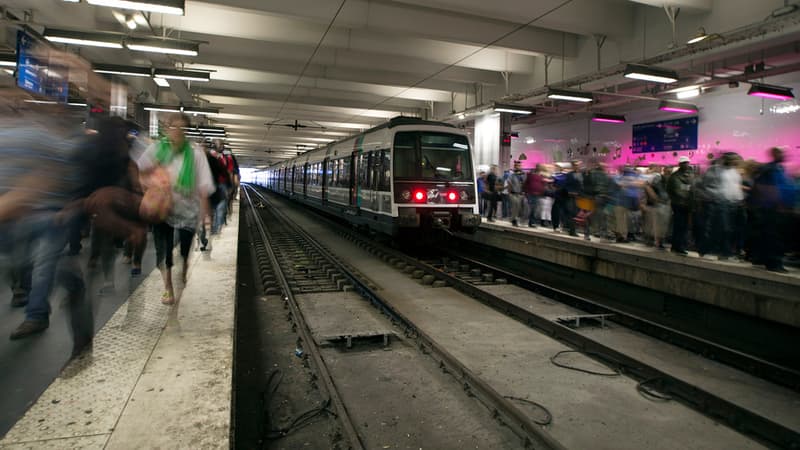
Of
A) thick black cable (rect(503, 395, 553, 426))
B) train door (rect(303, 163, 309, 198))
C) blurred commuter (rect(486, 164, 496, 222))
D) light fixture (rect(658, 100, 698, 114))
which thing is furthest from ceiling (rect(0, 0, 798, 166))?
thick black cable (rect(503, 395, 553, 426))

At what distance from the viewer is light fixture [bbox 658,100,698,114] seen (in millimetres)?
15221

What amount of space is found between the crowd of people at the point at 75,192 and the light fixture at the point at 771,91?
13545 millimetres

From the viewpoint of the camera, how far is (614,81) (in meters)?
14.1

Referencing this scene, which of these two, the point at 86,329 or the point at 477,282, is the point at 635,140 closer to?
the point at 477,282

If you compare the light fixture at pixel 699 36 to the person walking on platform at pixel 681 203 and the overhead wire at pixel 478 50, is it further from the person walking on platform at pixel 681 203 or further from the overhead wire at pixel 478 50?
the overhead wire at pixel 478 50

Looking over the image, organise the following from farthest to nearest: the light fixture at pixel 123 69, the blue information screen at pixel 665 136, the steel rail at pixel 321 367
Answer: the blue information screen at pixel 665 136, the light fixture at pixel 123 69, the steel rail at pixel 321 367

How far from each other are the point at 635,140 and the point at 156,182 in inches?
700

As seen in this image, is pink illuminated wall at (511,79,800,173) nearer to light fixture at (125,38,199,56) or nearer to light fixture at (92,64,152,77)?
light fixture at (125,38,199,56)

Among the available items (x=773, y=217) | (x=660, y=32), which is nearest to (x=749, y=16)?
A: (x=660, y=32)

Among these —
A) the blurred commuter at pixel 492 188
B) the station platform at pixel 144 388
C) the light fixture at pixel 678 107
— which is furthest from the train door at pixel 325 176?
the station platform at pixel 144 388

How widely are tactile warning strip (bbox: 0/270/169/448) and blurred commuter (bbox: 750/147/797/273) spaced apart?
334 inches

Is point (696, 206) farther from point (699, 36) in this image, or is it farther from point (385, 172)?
point (385, 172)

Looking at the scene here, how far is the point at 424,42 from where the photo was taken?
1346 cm

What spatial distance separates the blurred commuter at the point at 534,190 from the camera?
14000mm
